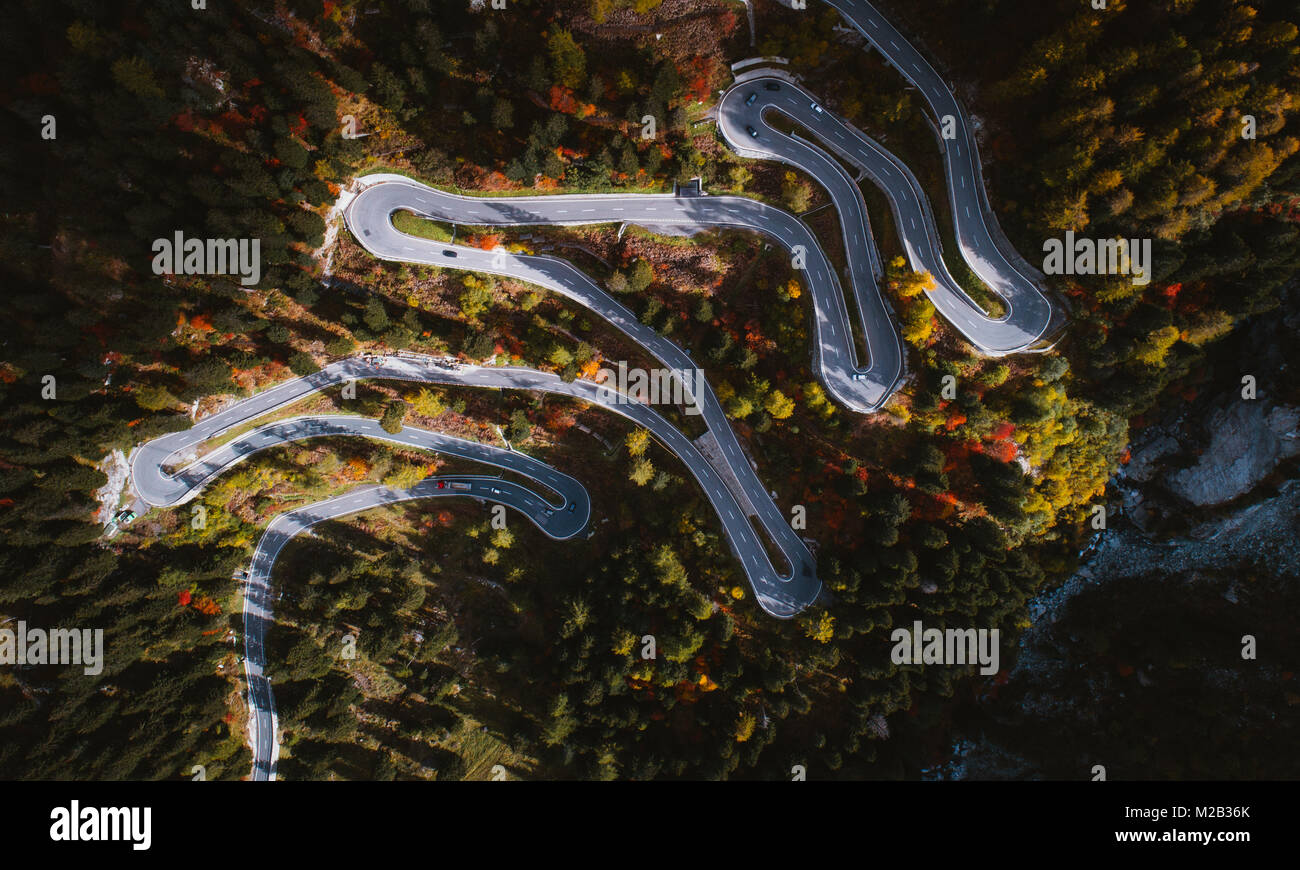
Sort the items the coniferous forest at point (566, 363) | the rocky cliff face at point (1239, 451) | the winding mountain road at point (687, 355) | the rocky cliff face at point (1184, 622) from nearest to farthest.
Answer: the coniferous forest at point (566, 363), the rocky cliff face at point (1239, 451), the rocky cliff face at point (1184, 622), the winding mountain road at point (687, 355)

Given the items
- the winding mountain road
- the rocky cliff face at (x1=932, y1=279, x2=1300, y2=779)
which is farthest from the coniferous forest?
the winding mountain road

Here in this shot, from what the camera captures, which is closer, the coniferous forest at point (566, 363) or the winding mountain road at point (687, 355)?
the coniferous forest at point (566, 363)

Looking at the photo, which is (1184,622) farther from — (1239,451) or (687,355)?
(687,355)

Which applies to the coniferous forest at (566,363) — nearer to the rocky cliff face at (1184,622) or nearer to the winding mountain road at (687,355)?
the rocky cliff face at (1184,622)

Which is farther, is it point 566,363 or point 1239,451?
point 566,363

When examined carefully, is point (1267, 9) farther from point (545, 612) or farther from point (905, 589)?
point (545, 612)

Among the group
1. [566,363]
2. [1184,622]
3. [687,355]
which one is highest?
[687,355]

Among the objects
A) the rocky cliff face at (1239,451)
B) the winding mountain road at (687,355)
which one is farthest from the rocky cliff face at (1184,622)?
the winding mountain road at (687,355)

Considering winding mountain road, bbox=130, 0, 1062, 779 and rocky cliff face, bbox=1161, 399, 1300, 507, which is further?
winding mountain road, bbox=130, 0, 1062, 779

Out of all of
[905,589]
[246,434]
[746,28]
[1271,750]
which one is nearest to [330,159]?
[246,434]

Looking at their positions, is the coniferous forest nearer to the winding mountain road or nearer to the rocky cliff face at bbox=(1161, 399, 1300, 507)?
the winding mountain road

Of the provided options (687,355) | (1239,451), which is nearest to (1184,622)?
(1239,451)
